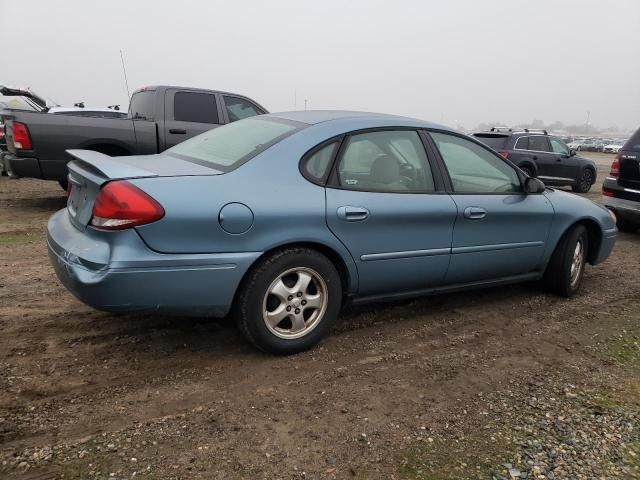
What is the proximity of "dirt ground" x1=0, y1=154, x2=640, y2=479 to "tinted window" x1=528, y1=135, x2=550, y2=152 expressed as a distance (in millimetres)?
9726

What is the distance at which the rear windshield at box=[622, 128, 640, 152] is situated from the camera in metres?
7.06

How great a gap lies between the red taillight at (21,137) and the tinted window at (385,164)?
5136mm

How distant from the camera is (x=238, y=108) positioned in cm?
834

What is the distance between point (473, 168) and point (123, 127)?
201 inches

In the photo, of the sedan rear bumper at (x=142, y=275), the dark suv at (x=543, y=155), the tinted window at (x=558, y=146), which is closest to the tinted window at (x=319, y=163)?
the sedan rear bumper at (x=142, y=275)

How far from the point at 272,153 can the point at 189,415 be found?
1.54 meters

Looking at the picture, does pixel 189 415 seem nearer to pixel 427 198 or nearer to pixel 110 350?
pixel 110 350

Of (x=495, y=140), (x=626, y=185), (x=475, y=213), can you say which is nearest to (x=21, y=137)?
(x=475, y=213)

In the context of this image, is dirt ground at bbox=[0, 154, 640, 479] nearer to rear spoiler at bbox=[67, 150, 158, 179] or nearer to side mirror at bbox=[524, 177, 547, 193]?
side mirror at bbox=[524, 177, 547, 193]

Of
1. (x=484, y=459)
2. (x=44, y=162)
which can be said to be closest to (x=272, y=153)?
(x=484, y=459)

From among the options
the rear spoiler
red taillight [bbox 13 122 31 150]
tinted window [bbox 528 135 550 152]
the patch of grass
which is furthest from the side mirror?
tinted window [bbox 528 135 550 152]

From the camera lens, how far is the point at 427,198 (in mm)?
3645

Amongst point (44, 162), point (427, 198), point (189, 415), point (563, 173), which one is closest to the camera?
point (189, 415)

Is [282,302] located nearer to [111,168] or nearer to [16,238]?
[111,168]
